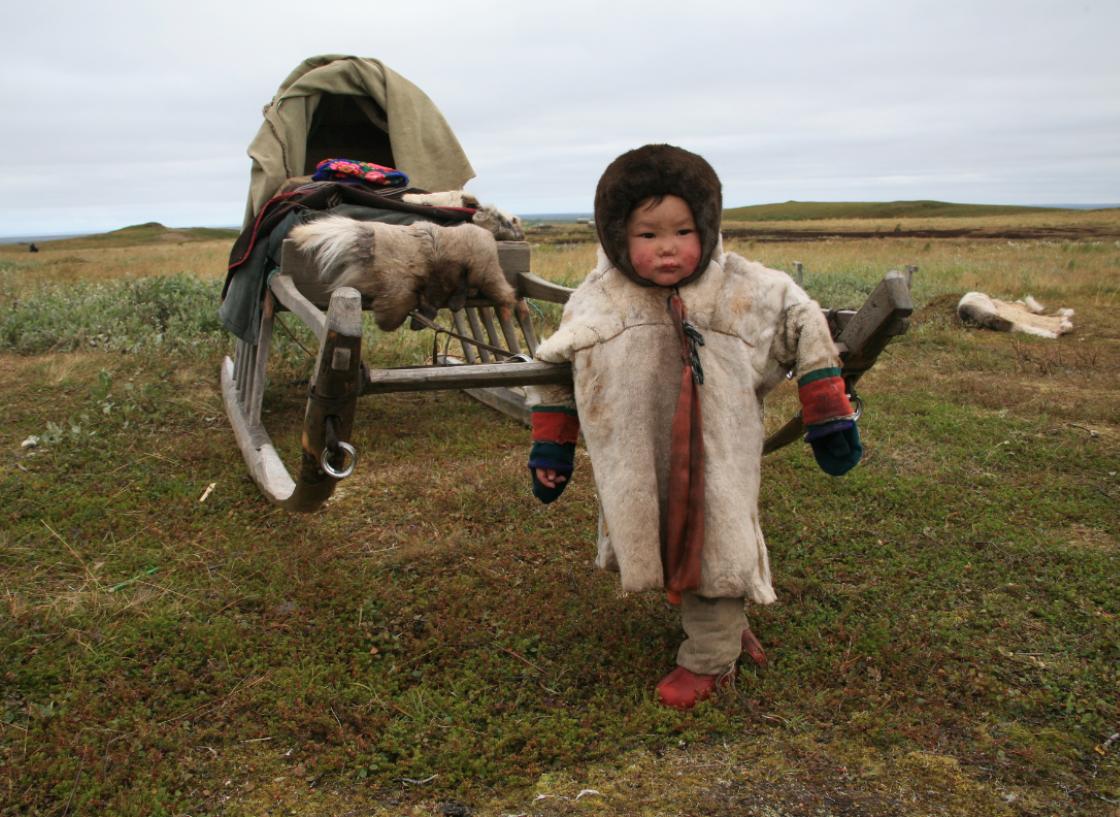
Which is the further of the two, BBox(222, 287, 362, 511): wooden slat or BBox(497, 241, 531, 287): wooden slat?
BBox(497, 241, 531, 287): wooden slat

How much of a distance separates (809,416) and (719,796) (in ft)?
3.73

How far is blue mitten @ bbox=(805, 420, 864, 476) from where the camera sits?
8.46 feet

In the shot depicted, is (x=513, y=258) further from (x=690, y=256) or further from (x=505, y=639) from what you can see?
(x=690, y=256)

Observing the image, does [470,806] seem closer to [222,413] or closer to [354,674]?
[354,674]

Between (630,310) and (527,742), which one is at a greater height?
(630,310)

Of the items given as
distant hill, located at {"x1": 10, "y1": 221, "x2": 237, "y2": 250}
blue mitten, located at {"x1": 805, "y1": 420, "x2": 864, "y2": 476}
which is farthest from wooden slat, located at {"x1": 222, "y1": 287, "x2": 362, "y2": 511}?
distant hill, located at {"x1": 10, "y1": 221, "x2": 237, "y2": 250}

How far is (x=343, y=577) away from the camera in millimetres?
3885

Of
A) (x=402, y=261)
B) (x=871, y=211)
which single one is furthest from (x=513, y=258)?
(x=871, y=211)

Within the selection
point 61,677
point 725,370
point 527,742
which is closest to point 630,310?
point 725,370

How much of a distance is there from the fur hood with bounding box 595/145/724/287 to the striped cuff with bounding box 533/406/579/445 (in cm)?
51

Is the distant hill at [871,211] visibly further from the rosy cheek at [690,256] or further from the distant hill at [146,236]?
the rosy cheek at [690,256]

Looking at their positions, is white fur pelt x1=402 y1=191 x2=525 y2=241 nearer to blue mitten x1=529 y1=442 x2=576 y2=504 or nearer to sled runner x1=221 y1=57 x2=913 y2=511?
sled runner x1=221 y1=57 x2=913 y2=511

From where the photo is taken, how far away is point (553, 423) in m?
2.83

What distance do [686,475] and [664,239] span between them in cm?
72
